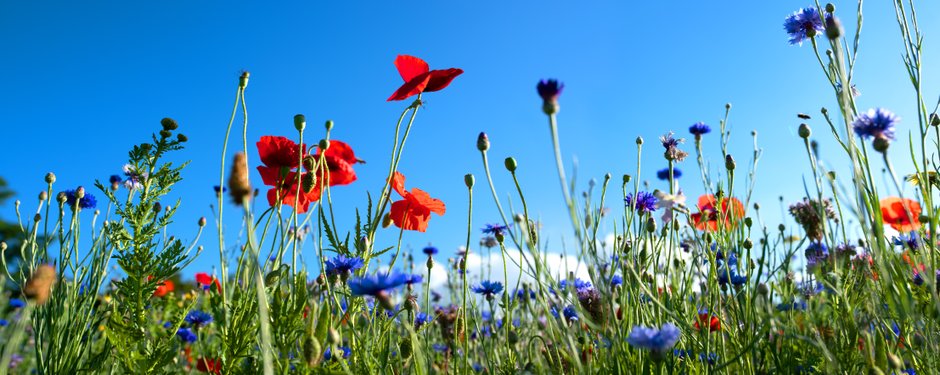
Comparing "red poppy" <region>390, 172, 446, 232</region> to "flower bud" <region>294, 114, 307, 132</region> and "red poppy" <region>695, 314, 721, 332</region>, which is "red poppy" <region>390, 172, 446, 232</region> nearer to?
"flower bud" <region>294, 114, 307, 132</region>

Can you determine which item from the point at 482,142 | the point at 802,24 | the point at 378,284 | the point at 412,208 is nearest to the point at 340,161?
the point at 412,208

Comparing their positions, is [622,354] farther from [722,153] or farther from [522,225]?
[722,153]

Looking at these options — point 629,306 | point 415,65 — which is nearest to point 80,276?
point 415,65

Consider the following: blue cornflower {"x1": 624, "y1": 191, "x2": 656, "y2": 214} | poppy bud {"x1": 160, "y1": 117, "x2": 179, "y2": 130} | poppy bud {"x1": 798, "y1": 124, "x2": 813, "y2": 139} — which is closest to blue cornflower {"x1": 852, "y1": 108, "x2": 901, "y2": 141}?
poppy bud {"x1": 798, "y1": 124, "x2": 813, "y2": 139}

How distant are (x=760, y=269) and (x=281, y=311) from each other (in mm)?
1111

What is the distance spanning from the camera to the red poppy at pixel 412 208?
5.71ft

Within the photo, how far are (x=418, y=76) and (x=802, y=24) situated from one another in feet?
4.34

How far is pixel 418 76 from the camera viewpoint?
1.65 meters

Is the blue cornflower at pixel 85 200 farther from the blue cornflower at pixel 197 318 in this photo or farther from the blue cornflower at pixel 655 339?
the blue cornflower at pixel 655 339

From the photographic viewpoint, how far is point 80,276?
1.92 meters

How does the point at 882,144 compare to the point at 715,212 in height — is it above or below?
below

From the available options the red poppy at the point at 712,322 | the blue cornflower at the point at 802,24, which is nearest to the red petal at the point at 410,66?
the red poppy at the point at 712,322

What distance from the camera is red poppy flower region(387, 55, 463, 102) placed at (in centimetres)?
164

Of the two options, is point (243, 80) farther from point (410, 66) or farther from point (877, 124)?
point (877, 124)
